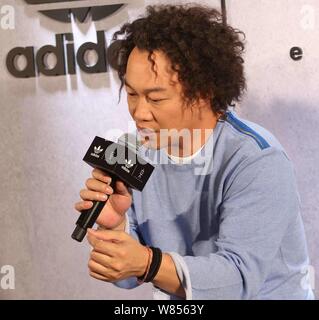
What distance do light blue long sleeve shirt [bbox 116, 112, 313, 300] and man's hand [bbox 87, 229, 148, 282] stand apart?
0.08 m

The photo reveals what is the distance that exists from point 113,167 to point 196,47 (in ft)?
1.11

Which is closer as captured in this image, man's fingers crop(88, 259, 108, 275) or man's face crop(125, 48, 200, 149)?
man's fingers crop(88, 259, 108, 275)

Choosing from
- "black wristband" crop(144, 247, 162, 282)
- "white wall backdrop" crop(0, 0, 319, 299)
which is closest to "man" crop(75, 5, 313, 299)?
"black wristband" crop(144, 247, 162, 282)

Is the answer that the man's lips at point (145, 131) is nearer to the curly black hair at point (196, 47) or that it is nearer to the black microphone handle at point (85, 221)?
the curly black hair at point (196, 47)

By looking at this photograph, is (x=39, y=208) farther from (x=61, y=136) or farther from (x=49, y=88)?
(x=49, y=88)

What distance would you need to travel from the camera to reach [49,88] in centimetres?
161

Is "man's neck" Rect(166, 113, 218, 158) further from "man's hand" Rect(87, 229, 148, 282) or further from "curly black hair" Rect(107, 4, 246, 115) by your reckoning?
"man's hand" Rect(87, 229, 148, 282)

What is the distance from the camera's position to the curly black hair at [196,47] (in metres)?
1.06

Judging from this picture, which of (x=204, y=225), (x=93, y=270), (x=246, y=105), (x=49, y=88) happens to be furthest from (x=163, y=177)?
(x=49, y=88)

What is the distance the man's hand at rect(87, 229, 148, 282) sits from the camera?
818 millimetres

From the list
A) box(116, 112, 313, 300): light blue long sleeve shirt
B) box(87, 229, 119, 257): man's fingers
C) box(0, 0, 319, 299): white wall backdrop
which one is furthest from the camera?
box(0, 0, 319, 299): white wall backdrop

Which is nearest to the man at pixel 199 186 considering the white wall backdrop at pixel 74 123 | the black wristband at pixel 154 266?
the black wristband at pixel 154 266

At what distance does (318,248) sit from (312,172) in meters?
0.22

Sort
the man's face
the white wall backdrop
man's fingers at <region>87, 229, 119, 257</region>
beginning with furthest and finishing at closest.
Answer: the white wall backdrop
the man's face
man's fingers at <region>87, 229, 119, 257</region>
